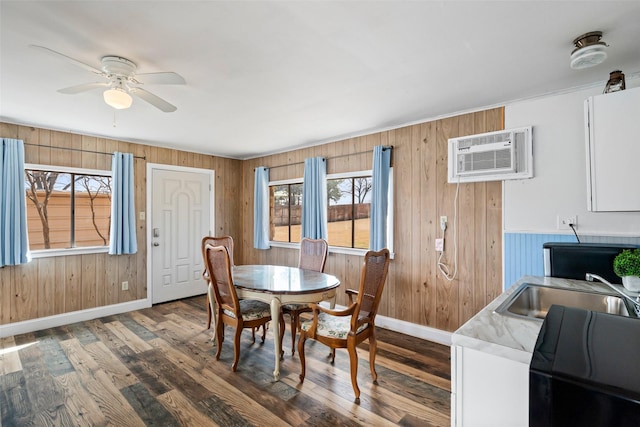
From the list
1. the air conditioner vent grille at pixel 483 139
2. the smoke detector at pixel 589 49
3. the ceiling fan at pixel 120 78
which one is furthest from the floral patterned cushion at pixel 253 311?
the smoke detector at pixel 589 49

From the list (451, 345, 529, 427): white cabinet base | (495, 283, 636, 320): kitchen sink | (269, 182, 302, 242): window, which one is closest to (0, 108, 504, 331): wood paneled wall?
(269, 182, 302, 242): window

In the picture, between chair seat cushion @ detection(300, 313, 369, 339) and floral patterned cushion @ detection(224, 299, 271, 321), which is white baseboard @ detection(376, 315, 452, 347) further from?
floral patterned cushion @ detection(224, 299, 271, 321)

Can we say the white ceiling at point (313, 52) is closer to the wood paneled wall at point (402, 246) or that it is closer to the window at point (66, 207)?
the wood paneled wall at point (402, 246)

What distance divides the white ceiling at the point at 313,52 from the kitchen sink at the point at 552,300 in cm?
151

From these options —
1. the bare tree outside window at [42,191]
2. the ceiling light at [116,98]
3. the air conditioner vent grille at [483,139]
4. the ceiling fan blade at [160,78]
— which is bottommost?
the bare tree outside window at [42,191]

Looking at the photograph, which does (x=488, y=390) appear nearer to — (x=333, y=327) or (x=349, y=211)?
(x=333, y=327)

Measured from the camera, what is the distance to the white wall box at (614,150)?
181cm

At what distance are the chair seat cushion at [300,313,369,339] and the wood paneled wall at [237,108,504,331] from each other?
1.19m

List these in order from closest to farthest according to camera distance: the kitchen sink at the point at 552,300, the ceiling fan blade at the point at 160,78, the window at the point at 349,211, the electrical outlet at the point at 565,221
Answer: the kitchen sink at the point at 552,300, the ceiling fan blade at the point at 160,78, the electrical outlet at the point at 565,221, the window at the point at 349,211

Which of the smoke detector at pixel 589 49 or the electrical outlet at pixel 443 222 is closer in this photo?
the smoke detector at pixel 589 49

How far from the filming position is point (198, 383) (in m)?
2.46

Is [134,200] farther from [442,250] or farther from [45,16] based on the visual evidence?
[442,250]

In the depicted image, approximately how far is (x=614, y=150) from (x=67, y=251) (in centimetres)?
540

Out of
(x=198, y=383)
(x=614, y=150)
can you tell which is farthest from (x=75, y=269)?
(x=614, y=150)
